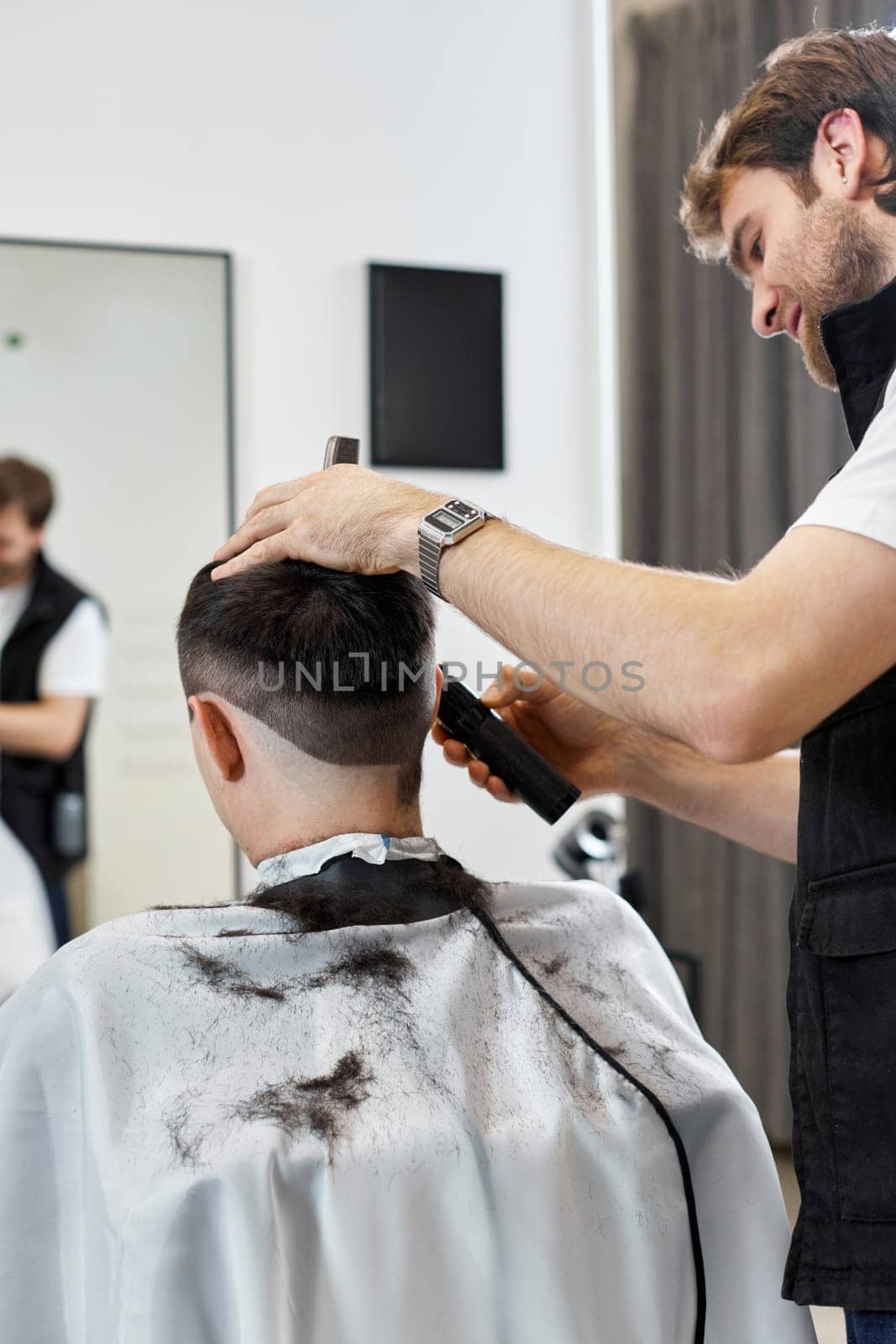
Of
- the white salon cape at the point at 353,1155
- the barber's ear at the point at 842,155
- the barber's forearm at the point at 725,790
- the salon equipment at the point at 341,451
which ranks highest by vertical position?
the barber's ear at the point at 842,155

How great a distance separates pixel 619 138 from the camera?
3.69 m

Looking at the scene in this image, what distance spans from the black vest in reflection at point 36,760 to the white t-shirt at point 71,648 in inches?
0.5

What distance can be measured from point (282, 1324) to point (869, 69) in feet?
4.19

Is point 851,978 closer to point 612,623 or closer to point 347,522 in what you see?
point 612,623

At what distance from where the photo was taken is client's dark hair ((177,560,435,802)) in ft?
4.20

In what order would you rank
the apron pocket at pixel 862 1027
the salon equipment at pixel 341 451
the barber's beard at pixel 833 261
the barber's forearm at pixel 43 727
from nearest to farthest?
1. the apron pocket at pixel 862 1027
2. the barber's beard at pixel 833 261
3. the salon equipment at pixel 341 451
4. the barber's forearm at pixel 43 727

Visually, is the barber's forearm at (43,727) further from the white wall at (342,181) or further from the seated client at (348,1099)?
the seated client at (348,1099)

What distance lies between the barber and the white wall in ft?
6.53

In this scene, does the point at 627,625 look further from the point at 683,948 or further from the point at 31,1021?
the point at 683,948

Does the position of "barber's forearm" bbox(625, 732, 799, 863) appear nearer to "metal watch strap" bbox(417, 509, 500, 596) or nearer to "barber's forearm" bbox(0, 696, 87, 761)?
"metal watch strap" bbox(417, 509, 500, 596)

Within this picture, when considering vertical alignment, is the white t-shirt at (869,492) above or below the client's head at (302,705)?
above

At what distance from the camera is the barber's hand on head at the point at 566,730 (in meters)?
1.52

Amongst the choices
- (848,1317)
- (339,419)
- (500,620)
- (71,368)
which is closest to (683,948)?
(339,419)

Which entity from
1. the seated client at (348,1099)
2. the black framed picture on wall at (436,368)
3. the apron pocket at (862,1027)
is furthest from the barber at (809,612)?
the black framed picture on wall at (436,368)
